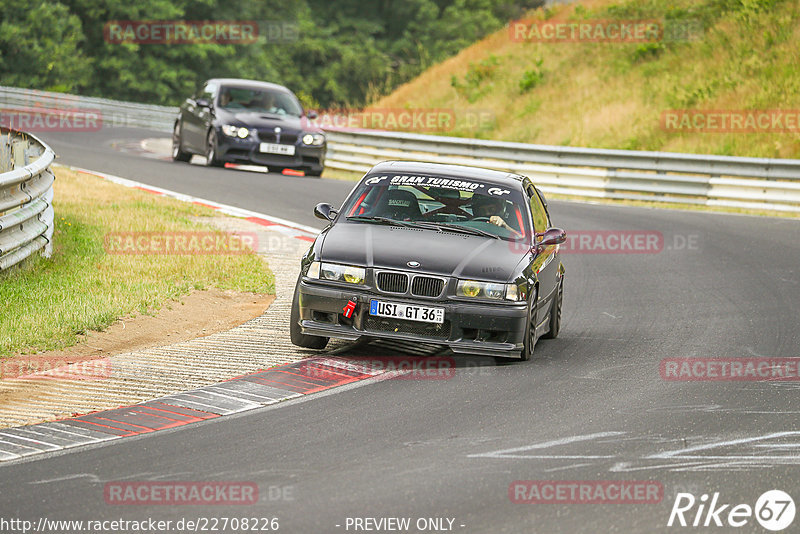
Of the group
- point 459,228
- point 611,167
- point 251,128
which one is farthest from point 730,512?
point 611,167

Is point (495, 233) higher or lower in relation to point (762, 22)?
lower

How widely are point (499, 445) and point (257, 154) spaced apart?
16.8 metres

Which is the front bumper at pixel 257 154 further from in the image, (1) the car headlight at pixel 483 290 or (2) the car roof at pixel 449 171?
(1) the car headlight at pixel 483 290

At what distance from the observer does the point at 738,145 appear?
2698cm

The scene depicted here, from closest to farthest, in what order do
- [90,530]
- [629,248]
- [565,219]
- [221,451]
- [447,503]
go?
[90,530] → [447,503] → [221,451] → [629,248] → [565,219]

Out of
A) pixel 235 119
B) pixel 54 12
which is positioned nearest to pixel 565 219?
pixel 235 119

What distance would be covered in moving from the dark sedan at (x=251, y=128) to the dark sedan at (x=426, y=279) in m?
13.2

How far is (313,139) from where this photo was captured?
23.2 meters

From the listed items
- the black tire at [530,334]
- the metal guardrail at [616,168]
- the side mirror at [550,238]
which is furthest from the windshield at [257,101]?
the black tire at [530,334]

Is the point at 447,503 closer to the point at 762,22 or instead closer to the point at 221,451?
the point at 221,451

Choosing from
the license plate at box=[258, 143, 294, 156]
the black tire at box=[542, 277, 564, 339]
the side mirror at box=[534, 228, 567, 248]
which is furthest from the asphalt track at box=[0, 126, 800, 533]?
the license plate at box=[258, 143, 294, 156]

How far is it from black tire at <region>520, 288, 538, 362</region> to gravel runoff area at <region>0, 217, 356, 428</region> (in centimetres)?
148

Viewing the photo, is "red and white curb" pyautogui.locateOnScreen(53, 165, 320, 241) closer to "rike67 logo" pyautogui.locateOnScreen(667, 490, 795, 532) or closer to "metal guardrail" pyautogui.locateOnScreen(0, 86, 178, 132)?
"rike67 logo" pyautogui.locateOnScreen(667, 490, 795, 532)

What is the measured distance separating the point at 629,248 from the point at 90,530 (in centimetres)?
1257
